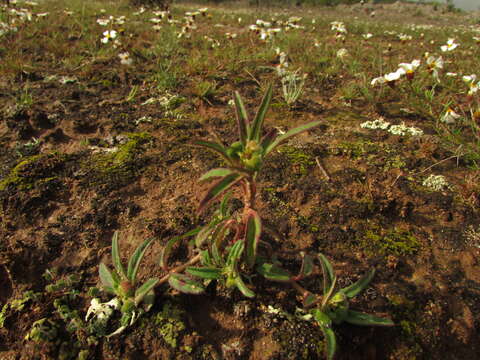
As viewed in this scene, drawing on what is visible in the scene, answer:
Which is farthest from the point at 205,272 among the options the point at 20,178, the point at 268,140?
the point at 20,178

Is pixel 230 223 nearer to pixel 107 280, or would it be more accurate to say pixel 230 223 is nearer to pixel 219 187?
pixel 219 187

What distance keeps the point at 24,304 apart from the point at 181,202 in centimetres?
99

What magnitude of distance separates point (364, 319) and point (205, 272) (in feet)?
2.45

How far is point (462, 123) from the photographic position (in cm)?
282

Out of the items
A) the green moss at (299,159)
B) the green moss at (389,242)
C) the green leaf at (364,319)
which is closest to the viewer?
the green leaf at (364,319)

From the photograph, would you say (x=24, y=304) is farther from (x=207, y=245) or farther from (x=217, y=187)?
(x=217, y=187)

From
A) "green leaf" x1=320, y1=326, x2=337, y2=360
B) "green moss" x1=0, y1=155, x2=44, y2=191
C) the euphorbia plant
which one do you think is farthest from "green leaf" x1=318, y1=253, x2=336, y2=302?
"green moss" x1=0, y1=155, x2=44, y2=191

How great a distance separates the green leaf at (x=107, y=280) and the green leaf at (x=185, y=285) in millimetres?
306

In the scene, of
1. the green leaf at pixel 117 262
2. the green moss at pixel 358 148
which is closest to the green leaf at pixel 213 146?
the green leaf at pixel 117 262

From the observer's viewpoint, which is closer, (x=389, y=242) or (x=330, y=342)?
(x=330, y=342)

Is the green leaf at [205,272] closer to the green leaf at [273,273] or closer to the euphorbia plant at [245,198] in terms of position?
the euphorbia plant at [245,198]

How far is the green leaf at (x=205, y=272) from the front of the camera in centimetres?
139

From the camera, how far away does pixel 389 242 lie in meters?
1.77

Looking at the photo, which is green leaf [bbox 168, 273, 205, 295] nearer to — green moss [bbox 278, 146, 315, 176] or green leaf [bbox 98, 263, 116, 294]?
green leaf [bbox 98, 263, 116, 294]
